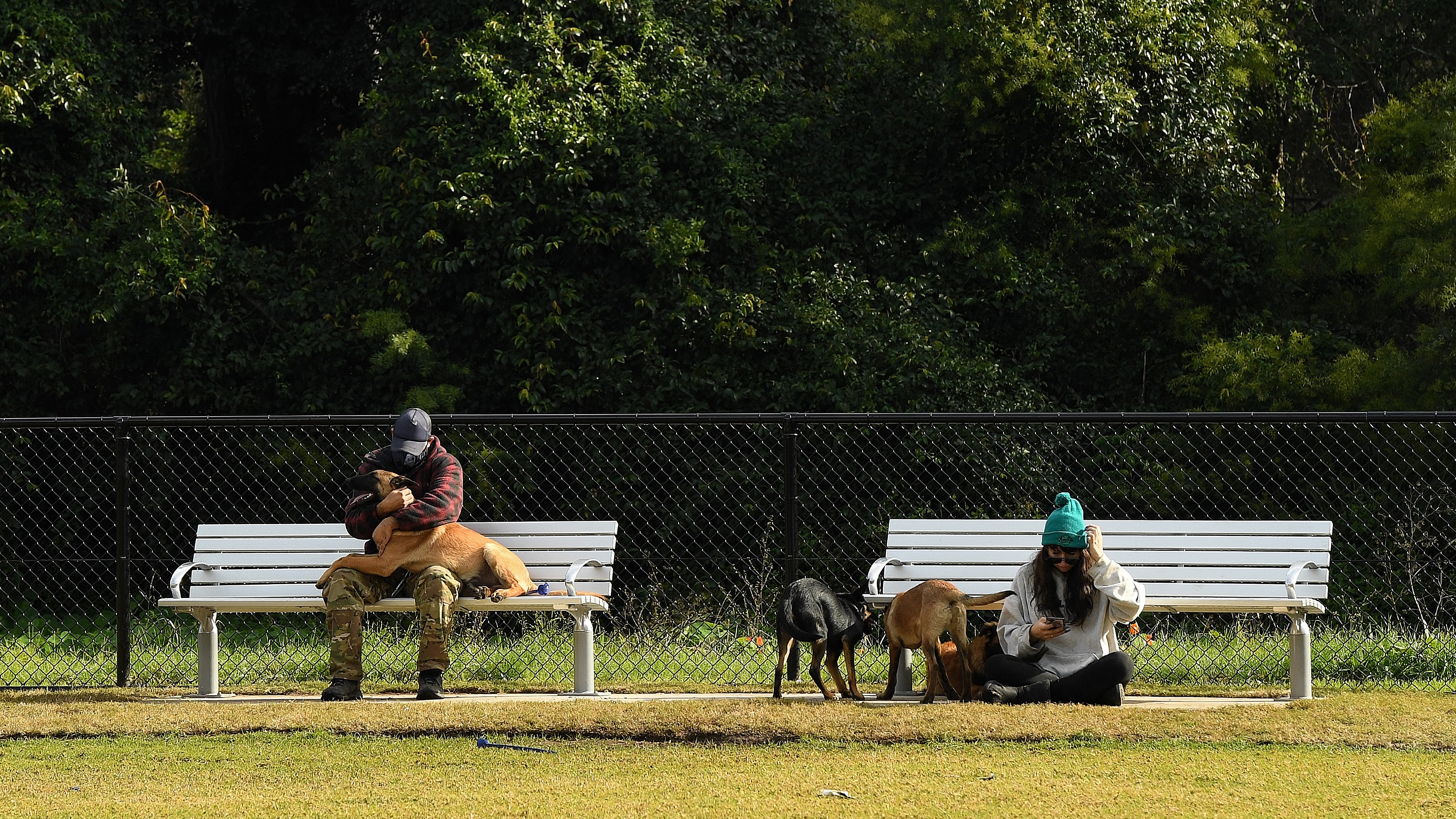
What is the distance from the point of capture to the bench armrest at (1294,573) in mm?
7070

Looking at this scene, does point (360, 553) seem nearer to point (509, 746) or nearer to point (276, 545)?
point (276, 545)

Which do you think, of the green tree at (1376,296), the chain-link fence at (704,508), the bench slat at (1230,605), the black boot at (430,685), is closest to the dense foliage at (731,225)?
the green tree at (1376,296)

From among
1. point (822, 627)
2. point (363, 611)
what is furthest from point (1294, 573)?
point (363, 611)

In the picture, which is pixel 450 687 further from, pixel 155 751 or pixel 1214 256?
pixel 1214 256

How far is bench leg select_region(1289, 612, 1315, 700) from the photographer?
7125 mm

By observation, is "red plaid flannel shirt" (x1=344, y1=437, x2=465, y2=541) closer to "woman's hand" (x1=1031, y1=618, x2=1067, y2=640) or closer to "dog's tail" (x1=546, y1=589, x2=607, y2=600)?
"dog's tail" (x1=546, y1=589, x2=607, y2=600)

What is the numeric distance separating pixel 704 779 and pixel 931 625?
1734 mm

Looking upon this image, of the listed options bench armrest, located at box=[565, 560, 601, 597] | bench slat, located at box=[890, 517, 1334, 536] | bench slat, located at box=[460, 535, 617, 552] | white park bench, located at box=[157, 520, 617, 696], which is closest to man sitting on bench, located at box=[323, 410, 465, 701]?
white park bench, located at box=[157, 520, 617, 696]

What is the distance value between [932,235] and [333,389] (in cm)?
625

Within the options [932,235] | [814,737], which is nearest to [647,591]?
[932,235]

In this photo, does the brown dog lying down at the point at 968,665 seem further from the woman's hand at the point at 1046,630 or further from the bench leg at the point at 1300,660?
the bench leg at the point at 1300,660

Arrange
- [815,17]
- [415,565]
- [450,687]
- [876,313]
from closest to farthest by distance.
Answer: [415,565], [450,687], [876,313], [815,17]

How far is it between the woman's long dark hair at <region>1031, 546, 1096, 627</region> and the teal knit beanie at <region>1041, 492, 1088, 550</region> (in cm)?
7

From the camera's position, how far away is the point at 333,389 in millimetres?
15234
